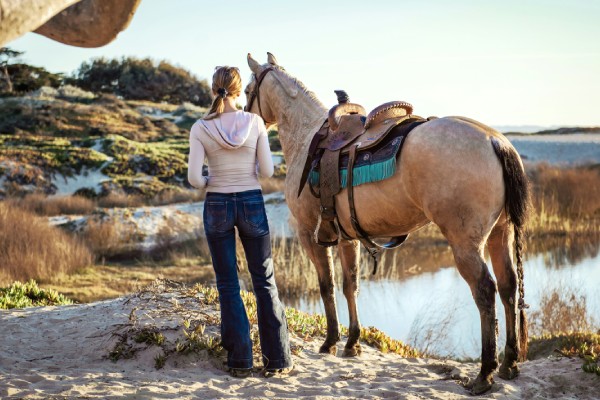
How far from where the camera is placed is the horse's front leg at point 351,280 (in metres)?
5.59

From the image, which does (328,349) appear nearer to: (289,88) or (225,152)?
(225,152)

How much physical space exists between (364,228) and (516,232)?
3.50 ft

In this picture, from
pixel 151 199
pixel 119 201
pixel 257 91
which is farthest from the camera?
pixel 151 199

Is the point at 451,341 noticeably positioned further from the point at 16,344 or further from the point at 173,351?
the point at 16,344

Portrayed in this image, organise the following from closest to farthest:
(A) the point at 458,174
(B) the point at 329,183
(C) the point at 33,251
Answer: (A) the point at 458,174 < (B) the point at 329,183 < (C) the point at 33,251

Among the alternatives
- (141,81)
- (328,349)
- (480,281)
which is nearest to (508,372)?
(480,281)

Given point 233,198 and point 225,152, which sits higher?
point 225,152

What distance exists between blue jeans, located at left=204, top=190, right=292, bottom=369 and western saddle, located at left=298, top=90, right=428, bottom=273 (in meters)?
0.63

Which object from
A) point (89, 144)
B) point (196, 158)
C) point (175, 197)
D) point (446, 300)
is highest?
point (89, 144)

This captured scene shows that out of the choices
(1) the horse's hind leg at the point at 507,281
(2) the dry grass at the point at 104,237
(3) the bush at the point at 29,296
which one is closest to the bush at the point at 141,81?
(2) the dry grass at the point at 104,237

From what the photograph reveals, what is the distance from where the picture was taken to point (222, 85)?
4.59 metres

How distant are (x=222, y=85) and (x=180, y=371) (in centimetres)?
207

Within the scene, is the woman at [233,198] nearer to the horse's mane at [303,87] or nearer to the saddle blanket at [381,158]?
the saddle blanket at [381,158]

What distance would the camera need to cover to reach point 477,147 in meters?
4.25
